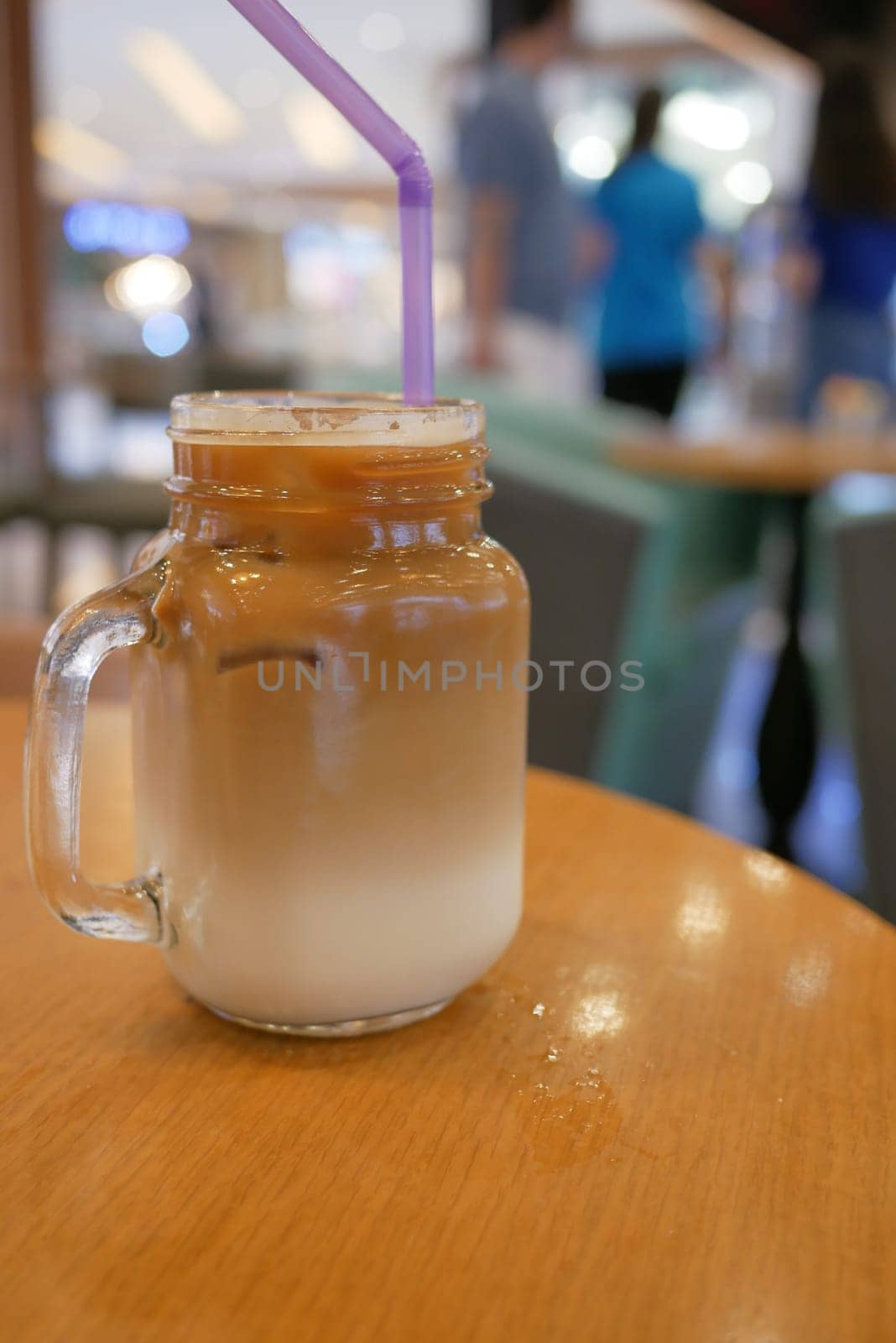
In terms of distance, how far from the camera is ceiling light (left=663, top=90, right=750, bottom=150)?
742cm

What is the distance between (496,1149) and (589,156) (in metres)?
8.31

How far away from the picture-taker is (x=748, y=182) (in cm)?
809

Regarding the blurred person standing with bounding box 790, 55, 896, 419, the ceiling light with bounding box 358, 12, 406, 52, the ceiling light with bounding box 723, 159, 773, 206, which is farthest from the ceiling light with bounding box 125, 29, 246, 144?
the blurred person standing with bounding box 790, 55, 896, 419

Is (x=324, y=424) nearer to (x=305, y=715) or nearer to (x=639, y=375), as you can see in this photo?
(x=305, y=715)

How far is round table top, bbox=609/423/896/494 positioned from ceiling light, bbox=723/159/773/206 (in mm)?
6135

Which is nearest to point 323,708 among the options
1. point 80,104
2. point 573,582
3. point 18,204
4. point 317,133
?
point 573,582

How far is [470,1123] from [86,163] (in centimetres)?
1111

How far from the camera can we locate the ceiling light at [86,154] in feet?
31.7

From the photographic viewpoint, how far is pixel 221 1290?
0.30 metres

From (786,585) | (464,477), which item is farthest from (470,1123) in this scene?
(786,585)

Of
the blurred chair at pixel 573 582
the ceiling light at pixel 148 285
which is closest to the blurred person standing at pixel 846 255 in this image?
the blurred chair at pixel 573 582

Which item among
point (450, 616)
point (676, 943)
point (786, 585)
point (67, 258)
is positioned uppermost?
point (67, 258)

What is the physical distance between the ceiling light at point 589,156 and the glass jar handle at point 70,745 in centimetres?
753

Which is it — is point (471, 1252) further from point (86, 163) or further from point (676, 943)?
point (86, 163)
